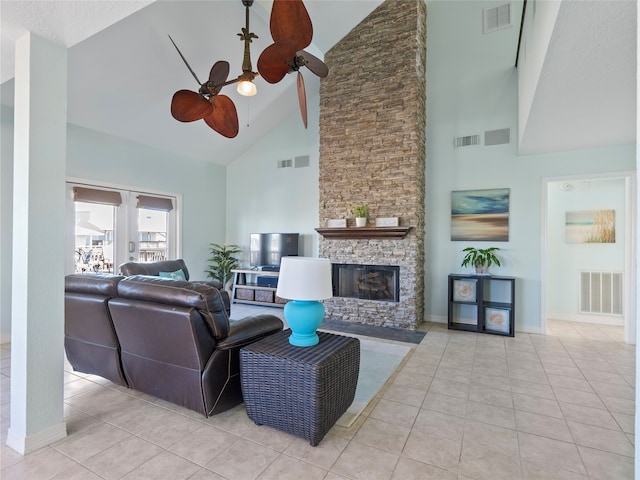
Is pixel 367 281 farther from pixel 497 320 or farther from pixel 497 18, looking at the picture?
pixel 497 18

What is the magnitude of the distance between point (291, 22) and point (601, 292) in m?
5.95

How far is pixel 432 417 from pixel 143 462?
190cm

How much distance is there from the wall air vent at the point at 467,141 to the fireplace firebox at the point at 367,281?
2155 mm

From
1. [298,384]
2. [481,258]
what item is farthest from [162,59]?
[481,258]

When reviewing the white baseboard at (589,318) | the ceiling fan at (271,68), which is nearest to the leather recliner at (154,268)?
the ceiling fan at (271,68)

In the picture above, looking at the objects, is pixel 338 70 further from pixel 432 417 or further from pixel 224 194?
pixel 432 417

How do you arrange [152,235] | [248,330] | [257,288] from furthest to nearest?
1. [257,288]
2. [152,235]
3. [248,330]

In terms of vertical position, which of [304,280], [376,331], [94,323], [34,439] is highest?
[304,280]

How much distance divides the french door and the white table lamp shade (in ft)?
14.0

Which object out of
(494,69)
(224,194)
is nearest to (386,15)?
(494,69)

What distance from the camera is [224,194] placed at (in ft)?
23.9

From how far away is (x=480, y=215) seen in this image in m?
4.93

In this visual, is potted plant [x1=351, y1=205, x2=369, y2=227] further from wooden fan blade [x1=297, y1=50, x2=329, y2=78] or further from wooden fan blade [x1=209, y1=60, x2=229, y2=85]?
wooden fan blade [x1=209, y1=60, x2=229, y2=85]

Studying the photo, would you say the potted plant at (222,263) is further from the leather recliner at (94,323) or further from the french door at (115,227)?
the leather recliner at (94,323)
